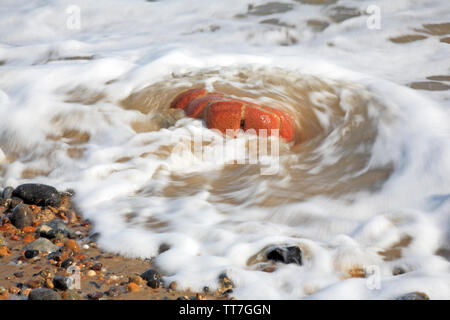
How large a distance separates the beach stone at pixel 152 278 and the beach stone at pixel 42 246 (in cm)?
61

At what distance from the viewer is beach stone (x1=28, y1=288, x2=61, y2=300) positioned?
202cm

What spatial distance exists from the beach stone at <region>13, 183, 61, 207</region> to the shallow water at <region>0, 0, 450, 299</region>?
197 mm

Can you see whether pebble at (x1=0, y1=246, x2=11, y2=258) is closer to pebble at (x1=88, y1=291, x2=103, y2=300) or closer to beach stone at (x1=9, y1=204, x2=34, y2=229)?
beach stone at (x1=9, y1=204, x2=34, y2=229)

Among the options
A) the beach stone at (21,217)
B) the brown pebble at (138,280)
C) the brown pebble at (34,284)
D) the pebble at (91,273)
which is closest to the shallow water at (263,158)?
the brown pebble at (138,280)

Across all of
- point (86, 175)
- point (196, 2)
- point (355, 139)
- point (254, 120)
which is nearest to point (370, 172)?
point (355, 139)

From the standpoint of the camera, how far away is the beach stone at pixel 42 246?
2.51m

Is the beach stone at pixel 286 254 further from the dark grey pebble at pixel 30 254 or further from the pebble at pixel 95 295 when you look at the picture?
the dark grey pebble at pixel 30 254

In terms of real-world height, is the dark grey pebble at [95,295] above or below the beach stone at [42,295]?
below

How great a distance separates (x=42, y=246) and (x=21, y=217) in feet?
1.23

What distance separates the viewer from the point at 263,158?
3760 millimetres

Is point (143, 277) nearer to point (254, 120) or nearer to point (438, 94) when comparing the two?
point (254, 120)

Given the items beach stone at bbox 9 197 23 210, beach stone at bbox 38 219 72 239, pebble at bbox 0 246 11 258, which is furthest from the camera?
beach stone at bbox 9 197 23 210

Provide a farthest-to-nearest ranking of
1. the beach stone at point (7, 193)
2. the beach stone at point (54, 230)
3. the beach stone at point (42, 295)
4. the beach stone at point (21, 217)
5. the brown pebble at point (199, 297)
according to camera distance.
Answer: the beach stone at point (7, 193) < the beach stone at point (21, 217) < the beach stone at point (54, 230) < the brown pebble at point (199, 297) < the beach stone at point (42, 295)

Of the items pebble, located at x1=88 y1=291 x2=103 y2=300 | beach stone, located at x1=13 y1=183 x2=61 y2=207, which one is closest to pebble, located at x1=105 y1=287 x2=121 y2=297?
pebble, located at x1=88 y1=291 x2=103 y2=300
